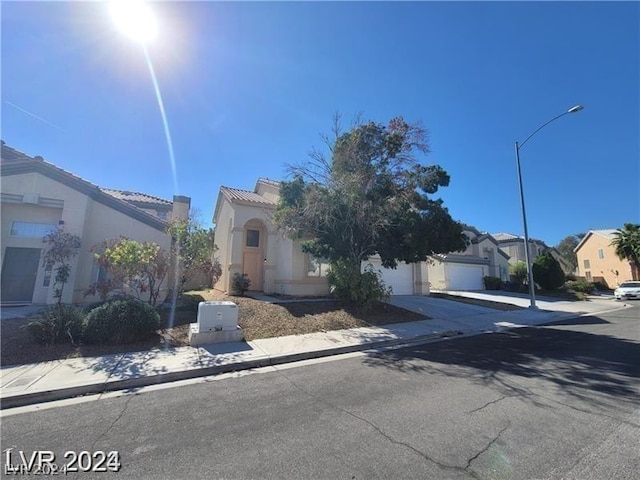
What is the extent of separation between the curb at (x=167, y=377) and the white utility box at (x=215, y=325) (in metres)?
1.82

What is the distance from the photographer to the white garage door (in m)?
25.7

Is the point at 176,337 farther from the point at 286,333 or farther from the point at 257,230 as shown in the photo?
the point at 257,230

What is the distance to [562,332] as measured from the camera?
10.6 m

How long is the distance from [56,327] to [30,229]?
831cm

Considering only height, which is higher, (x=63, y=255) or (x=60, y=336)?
(x=63, y=255)

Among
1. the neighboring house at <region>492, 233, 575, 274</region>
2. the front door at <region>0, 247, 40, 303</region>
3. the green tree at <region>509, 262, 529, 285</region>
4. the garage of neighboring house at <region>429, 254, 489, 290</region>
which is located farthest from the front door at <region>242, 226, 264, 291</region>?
the neighboring house at <region>492, 233, 575, 274</region>

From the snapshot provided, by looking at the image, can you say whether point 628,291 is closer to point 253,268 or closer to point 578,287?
point 578,287

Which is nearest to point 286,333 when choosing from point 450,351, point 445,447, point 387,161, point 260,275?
point 450,351

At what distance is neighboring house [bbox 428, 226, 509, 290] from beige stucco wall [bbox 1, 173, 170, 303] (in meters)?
22.1

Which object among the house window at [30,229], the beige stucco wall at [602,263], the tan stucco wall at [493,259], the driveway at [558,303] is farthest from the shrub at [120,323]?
the beige stucco wall at [602,263]

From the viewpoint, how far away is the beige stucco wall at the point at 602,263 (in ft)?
119

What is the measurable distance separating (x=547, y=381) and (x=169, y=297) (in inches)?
551

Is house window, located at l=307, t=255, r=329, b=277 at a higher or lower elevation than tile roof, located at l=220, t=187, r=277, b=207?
lower

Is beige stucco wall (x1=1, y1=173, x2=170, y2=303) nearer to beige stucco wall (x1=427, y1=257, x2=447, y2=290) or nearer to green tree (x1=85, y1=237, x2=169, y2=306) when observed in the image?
green tree (x1=85, y1=237, x2=169, y2=306)
